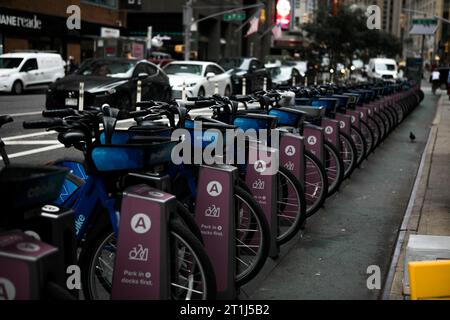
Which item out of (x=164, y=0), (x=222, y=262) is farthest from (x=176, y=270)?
(x=164, y=0)

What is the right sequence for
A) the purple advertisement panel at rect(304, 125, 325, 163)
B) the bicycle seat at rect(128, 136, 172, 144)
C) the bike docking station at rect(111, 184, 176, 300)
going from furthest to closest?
the purple advertisement panel at rect(304, 125, 325, 163) → the bicycle seat at rect(128, 136, 172, 144) → the bike docking station at rect(111, 184, 176, 300)

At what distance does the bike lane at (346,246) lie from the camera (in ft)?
16.6

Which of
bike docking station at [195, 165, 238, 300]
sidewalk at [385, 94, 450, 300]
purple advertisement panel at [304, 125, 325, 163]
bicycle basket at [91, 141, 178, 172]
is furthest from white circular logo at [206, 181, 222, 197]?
purple advertisement panel at [304, 125, 325, 163]

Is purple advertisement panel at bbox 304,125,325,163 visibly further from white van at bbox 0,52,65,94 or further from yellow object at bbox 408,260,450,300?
white van at bbox 0,52,65,94

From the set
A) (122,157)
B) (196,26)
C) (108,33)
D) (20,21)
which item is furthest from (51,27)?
(196,26)

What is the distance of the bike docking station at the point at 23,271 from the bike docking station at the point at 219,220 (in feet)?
5.77

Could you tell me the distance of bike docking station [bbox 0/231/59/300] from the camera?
2928 millimetres

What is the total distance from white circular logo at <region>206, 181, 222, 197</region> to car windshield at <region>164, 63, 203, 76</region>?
65.3ft

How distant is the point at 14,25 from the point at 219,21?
4881 cm

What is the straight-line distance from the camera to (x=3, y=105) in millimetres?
21359

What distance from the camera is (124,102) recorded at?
17.4m

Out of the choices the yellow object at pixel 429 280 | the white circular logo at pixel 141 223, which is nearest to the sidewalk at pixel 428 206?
the yellow object at pixel 429 280

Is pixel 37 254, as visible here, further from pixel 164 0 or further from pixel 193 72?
pixel 164 0

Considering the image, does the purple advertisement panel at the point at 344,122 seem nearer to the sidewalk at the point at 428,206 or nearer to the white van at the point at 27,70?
the sidewalk at the point at 428,206
